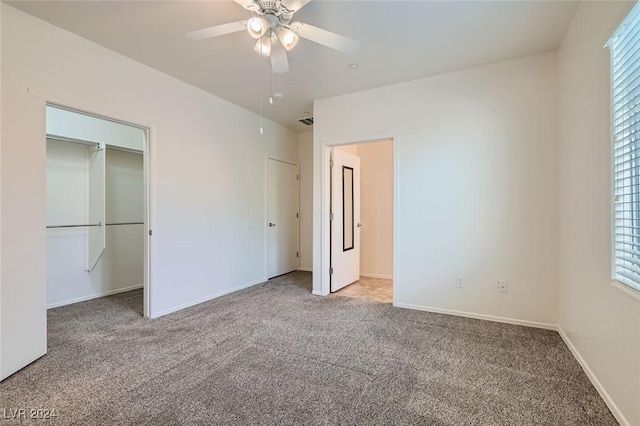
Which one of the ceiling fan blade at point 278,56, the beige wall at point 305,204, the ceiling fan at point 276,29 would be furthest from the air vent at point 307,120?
the ceiling fan at point 276,29

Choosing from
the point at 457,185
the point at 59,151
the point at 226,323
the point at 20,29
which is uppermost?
the point at 20,29

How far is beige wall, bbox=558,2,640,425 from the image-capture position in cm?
161

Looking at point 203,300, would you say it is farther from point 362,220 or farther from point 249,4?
point 249,4

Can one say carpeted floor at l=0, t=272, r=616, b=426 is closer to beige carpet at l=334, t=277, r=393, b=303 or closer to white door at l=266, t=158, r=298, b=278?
beige carpet at l=334, t=277, r=393, b=303

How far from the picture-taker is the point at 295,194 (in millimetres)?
5859

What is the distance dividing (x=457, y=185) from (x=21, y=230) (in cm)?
389

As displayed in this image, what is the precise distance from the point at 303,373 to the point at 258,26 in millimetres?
2350

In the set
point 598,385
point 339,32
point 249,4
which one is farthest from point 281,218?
point 598,385

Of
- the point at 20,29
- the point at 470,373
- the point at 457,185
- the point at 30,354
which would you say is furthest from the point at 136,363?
the point at 457,185

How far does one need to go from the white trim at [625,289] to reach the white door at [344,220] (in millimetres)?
2913

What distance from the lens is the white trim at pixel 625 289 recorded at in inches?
58.6

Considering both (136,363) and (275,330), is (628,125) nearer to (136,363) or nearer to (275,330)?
(275,330)

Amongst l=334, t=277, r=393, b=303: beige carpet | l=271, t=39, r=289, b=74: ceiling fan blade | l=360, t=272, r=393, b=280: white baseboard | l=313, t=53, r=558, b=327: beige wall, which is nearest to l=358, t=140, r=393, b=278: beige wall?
l=360, t=272, r=393, b=280: white baseboard

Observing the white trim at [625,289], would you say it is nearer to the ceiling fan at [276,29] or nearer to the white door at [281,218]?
the ceiling fan at [276,29]
